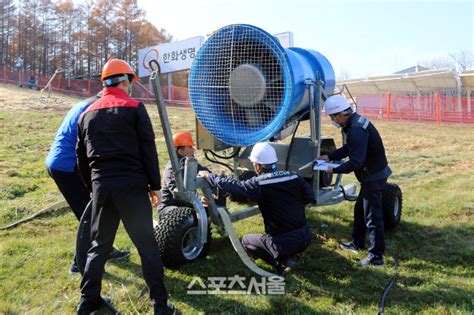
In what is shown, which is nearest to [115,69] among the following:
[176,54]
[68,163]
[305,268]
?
[68,163]

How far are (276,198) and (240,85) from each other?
1.11m

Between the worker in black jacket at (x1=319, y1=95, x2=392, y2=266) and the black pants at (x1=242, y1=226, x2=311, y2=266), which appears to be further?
the worker in black jacket at (x1=319, y1=95, x2=392, y2=266)

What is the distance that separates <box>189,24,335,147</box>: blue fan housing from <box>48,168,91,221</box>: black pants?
4.18 feet

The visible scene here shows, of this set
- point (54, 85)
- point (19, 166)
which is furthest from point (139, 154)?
point (54, 85)

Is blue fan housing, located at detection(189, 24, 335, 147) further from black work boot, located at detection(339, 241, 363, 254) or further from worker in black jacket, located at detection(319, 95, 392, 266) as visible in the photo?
black work boot, located at detection(339, 241, 363, 254)

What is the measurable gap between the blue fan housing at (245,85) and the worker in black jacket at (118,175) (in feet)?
3.80

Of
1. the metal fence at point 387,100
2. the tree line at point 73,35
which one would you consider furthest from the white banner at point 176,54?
the tree line at point 73,35

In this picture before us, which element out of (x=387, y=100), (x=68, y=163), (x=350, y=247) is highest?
(x=387, y=100)

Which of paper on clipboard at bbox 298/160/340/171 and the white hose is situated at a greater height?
paper on clipboard at bbox 298/160/340/171

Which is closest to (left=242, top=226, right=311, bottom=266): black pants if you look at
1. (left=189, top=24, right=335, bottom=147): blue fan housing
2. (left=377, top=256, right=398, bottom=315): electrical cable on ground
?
(left=377, top=256, right=398, bottom=315): electrical cable on ground

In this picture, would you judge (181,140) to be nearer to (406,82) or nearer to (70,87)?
(406,82)

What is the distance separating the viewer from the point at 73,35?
148ft

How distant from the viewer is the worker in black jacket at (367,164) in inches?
160

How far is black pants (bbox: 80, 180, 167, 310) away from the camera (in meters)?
3.01
